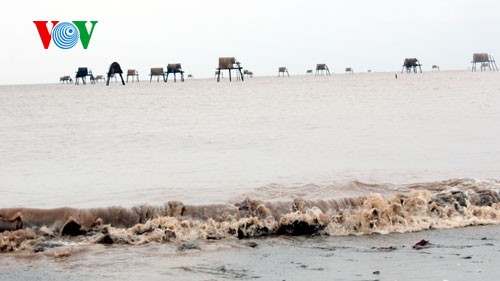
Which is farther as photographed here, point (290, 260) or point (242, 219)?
point (242, 219)

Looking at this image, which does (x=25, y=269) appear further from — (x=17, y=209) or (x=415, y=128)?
(x=415, y=128)

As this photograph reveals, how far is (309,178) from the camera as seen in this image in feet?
31.4

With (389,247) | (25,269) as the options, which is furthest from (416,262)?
(25,269)

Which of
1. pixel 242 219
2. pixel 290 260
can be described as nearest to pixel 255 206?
pixel 242 219

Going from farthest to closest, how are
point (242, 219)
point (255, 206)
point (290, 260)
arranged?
point (255, 206), point (242, 219), point (290, 260)

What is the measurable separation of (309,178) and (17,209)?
426 cm

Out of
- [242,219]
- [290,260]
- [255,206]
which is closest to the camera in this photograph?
[290,260]

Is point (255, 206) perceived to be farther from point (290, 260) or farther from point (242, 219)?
point (290, 260)

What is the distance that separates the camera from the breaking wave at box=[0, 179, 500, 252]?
247 inches

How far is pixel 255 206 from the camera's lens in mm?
6973

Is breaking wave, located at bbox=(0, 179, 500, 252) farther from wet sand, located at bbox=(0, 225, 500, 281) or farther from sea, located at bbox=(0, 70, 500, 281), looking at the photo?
wet sand, located at bbox=(0, 225, 500, 281)

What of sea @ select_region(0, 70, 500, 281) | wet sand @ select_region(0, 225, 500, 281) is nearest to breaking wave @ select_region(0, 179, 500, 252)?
sea @ select_region(0, 70, 500, 281)

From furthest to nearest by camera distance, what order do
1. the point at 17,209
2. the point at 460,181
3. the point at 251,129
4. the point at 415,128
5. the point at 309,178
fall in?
1. the point at 251,129
2. the point at 415,128
3. the point at 309,178
4. the point at 460,181
5. the point at 17,209

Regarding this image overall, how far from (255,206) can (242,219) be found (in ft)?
1.42
